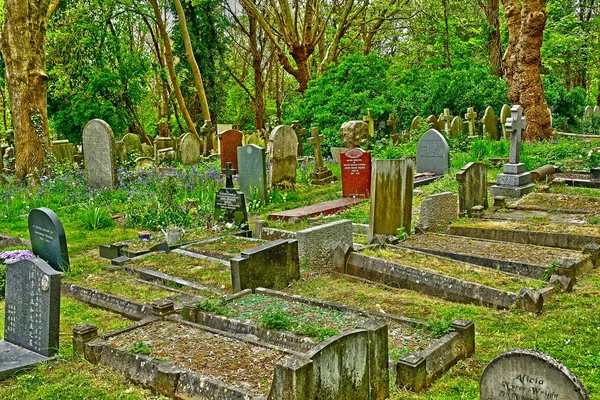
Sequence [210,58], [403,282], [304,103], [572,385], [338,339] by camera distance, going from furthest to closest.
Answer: [210,58], [304,103], [403,282], [338,339], [572,385]

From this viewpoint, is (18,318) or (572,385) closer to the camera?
(572,385)

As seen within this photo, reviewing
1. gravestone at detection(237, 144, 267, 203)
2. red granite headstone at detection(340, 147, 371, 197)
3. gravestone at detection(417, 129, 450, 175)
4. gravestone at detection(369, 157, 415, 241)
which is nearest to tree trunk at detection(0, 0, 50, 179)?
gravestone at detection(237, 144, 267, 203)

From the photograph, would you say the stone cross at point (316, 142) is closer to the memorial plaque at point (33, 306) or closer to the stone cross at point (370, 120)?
the stone cross at point (370, 120)

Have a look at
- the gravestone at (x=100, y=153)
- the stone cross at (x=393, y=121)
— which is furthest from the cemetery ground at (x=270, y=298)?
the stone cross at (x=393, y=121)

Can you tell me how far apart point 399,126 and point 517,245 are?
15.4 meters

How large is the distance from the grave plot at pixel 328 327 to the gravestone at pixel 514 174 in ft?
22.3

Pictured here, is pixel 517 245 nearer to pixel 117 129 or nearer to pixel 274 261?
pixel 274 261

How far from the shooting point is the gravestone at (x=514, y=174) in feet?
36.8

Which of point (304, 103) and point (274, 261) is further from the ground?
point (304, 103)

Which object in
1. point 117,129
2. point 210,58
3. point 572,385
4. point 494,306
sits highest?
point 210,58

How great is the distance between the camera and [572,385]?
123 inches

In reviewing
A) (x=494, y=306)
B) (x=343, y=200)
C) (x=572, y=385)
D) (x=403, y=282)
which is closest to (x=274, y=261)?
(x=403, y=282)

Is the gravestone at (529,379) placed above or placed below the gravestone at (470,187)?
below

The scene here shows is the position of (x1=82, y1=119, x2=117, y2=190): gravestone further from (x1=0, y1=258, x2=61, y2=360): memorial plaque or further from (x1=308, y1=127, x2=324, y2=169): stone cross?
(x1=0, y1=258, x2=61, y2=360): memorial plaque
